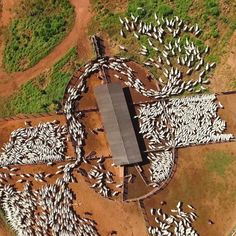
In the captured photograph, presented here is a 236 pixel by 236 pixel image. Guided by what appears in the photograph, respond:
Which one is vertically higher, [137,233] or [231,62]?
[231,62]

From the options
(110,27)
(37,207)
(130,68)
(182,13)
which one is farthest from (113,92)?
(37,207)

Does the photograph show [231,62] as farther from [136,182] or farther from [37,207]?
[37,207]

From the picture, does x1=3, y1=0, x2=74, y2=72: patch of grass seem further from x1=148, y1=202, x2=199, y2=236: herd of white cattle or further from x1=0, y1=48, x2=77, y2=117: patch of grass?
x1=148, y1=202, x2=199, y2=236: herd of white cattle

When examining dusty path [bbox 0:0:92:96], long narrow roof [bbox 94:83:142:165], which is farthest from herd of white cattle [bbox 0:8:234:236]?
dusty path [bbox 0:0:92:96]

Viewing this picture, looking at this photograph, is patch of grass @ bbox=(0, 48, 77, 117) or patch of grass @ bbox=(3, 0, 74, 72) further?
patch of grass @ bbox=(3, 0, 74, 72)

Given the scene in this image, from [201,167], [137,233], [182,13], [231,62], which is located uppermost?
[182,13]

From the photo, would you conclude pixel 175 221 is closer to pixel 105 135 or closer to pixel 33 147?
pixel 105 135
